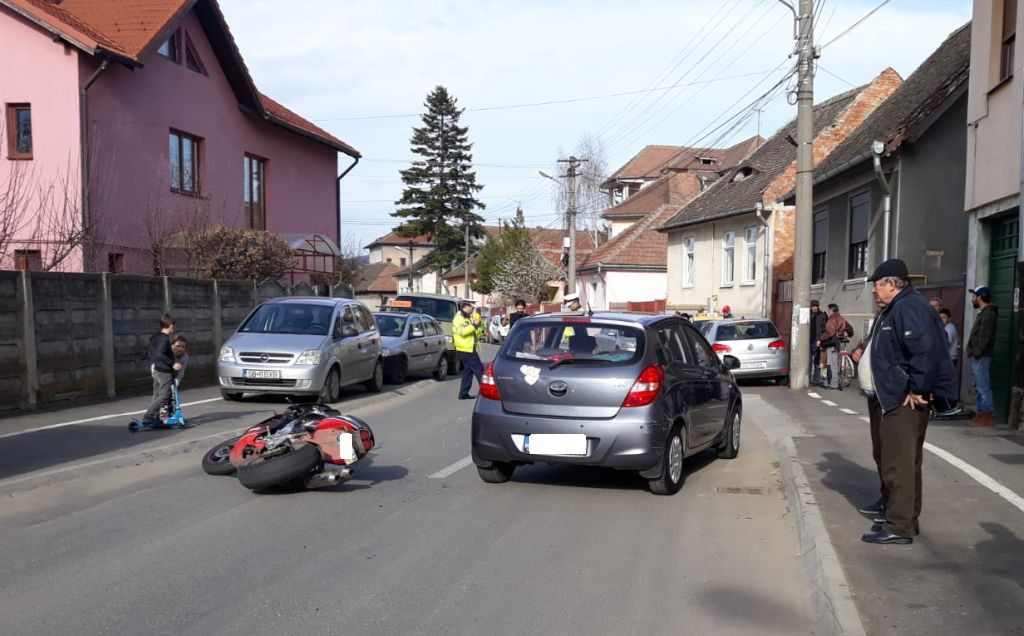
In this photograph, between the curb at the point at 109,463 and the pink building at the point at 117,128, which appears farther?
the pink building at the point at 117,128

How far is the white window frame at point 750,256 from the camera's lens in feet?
109

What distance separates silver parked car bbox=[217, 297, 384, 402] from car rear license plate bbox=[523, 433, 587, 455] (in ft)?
23.3

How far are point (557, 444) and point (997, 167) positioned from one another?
8891mm

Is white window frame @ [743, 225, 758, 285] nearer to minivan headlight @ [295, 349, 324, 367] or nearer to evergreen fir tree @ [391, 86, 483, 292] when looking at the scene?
minivan headlight @ [295, 349, 324, 367]

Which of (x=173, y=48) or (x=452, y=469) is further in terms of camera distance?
(x=173, y=48)

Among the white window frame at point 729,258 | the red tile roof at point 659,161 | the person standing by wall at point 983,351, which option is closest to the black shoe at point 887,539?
the person standing by wall at point 983,351

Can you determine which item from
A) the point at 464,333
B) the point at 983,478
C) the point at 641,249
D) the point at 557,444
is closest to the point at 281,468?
the point at 557,444

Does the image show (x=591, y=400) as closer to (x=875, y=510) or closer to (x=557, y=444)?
(x=557, y=444)

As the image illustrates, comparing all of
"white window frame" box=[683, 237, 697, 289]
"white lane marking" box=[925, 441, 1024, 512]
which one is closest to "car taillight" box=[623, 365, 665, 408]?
"white lane marking" box=[925, 441, 1024, 512]

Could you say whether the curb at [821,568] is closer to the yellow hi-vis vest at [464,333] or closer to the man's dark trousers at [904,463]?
the man's dark trousers at [904,463]

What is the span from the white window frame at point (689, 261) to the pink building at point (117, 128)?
16365 mm

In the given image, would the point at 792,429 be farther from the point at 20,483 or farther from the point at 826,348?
the point at 20,483

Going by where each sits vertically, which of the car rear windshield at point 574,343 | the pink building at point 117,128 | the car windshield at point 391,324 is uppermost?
the pink building at point 117,128

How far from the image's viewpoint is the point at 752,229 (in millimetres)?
33469
